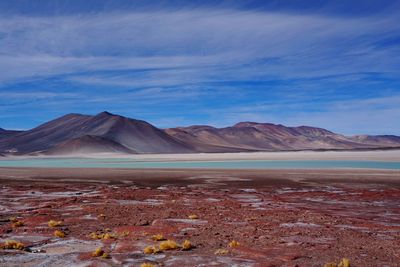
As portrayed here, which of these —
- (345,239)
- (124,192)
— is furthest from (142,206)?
(345,239)

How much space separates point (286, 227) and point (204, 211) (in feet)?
12.5

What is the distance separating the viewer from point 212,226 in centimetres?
1298

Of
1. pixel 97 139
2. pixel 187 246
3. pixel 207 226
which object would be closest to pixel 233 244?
pixel 187 246

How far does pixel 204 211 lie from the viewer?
1593 cm

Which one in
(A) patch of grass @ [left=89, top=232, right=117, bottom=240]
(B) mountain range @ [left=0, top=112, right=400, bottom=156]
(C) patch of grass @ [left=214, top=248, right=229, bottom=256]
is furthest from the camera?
(B) mountain range @ [left=0, top=112, right=400, bottom=156]

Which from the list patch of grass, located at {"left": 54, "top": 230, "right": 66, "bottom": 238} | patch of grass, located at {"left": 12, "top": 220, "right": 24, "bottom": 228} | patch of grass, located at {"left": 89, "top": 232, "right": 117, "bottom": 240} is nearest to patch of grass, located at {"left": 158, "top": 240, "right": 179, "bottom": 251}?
patch of grass, located at {"left": 89, "top": 232, "right": 117, "bottom": 240}

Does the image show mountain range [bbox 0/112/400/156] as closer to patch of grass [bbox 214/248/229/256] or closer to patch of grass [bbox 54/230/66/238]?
patch of grass [bbox 54/230/66/238]

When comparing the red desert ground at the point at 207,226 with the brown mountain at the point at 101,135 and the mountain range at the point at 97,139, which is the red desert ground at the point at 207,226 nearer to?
the mountain range at the point at 97,139

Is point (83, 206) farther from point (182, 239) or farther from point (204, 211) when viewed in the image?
point (182, 239)

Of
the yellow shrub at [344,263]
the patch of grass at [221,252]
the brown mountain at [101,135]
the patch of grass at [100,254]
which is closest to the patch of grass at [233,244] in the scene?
the patch of grass at [221,252]

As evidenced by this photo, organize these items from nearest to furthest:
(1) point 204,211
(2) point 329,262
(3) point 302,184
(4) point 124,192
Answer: (2) point 329,262
(1) point 204,211
(4) point 124,192
(3) point 302,184

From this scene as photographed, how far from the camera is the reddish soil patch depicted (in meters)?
9.33

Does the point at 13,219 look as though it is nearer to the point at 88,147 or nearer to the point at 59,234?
the point at 59,234

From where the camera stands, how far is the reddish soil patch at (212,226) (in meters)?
9.33
